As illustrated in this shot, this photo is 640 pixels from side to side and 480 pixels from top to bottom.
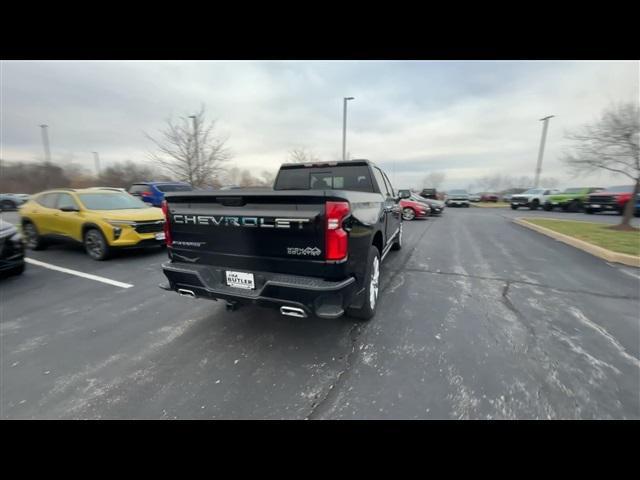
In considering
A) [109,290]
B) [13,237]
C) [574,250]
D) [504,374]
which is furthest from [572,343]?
[13,237]

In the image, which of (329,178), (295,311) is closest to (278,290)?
(295,311)

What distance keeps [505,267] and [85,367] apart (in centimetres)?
735

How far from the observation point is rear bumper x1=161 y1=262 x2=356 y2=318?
2353 mm

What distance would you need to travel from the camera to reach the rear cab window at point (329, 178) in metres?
4.30

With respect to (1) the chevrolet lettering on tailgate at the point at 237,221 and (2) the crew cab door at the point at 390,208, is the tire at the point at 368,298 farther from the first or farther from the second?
(2) the crew cab door at the point at 390,208

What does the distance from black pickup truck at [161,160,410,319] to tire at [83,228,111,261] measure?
14.0 ft

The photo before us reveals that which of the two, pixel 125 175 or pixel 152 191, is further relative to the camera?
pixel 125 175

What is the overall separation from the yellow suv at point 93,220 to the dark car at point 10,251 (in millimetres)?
1164

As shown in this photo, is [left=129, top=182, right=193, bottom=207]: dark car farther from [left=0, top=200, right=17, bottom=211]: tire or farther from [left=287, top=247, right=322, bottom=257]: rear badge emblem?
[left=0, top=200, right=17, bottom=211]: tire

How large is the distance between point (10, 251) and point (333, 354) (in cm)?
649

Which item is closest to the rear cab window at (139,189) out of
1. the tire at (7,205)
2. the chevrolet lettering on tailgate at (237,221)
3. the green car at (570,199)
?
the chevrolet lettering on tailgate at (237,221)

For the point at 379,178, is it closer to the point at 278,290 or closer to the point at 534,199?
the point at 278,290

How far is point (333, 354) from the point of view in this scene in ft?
9.07
